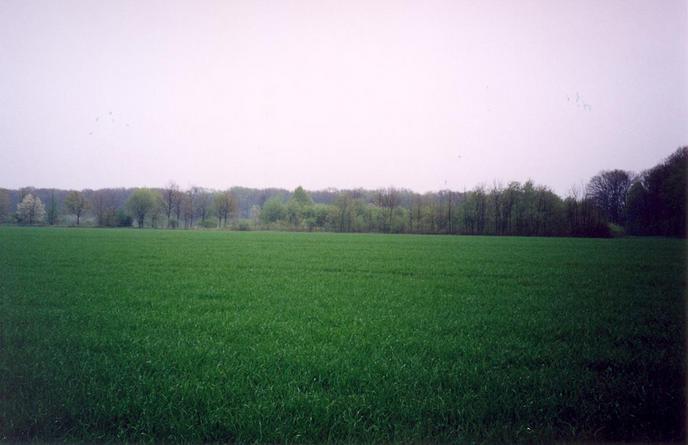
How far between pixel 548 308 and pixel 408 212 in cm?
9491

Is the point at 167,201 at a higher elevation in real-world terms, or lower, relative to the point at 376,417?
higher

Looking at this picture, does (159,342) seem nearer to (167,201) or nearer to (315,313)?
(315,313)

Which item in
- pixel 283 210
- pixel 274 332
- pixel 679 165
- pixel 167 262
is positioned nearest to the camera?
pixel 274 332

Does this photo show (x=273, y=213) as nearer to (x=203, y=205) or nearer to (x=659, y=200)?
(x=203, y=205)

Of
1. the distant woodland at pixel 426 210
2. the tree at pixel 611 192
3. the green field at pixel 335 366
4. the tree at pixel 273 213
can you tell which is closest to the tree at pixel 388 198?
the distant woodland at pixel 426 210

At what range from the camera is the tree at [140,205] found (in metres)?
112

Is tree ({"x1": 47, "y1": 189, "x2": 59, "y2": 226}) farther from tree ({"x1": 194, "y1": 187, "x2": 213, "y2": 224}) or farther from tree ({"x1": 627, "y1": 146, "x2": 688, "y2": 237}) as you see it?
tree ({"x1": 627, "y1": 146, "x2": 688, "y2": 237})

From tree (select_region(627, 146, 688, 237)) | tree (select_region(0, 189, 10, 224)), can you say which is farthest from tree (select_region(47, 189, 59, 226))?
tree (select_region(627, 146, 688, 237))

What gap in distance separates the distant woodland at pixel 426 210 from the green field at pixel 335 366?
62.1 metres

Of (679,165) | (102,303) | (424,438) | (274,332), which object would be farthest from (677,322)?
(679,165)

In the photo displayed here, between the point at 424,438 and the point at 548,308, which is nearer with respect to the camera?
the point at 424,438

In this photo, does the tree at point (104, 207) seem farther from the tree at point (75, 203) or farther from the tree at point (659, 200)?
the tree at point (659, 200)

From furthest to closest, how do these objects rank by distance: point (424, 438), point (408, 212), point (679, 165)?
point (408, 212) < point (679, 165) < point (424, 438)

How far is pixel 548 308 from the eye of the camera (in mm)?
10367
